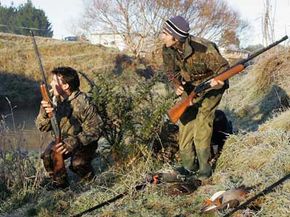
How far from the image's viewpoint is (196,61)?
4996 millimetres

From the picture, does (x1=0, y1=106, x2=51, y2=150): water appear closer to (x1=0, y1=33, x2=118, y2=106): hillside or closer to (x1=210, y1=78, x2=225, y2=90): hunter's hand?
(x1=0, y1=33, x2=118, y2=106): hillside

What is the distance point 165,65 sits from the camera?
527cm

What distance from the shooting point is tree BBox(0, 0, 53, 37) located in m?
55.0

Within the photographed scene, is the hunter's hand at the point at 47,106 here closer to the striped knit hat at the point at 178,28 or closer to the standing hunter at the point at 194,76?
the standing hunter at the point at 194,76

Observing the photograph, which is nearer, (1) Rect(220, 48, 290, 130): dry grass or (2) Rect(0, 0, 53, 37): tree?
(1) Rect(220, 48, 290, 130): dry grass

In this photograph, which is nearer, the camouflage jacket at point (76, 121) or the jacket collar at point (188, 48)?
the jacket collar at point (188, 48)

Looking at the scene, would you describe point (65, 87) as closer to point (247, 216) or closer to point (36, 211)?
point (36, 211)

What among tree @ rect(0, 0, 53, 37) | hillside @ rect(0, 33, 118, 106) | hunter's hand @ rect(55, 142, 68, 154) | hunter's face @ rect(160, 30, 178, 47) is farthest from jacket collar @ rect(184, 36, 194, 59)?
tree @ rect(0, 0, 53, 37)

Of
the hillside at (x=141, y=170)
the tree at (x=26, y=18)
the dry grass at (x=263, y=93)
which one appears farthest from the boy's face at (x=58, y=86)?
the tree at (x=26, y=18)

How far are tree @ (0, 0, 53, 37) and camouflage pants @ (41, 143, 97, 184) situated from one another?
167ft

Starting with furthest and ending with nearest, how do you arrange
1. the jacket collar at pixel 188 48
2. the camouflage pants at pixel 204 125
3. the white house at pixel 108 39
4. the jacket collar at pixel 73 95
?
1. the white house at pixel 108 39
2. the jacket collar at pixel 73 95
3. the camouflage pants at pixel 204 125
4. the jacket collar at pixel 188 48

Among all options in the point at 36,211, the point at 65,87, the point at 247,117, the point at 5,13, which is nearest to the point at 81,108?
the point at 65,87

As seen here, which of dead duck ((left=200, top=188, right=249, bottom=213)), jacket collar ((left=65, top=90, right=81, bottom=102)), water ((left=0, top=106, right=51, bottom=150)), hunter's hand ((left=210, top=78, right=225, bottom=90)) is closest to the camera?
dead duck ((left=200, top=188, right=249, bottom=213))

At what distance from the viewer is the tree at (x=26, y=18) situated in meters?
55.0
